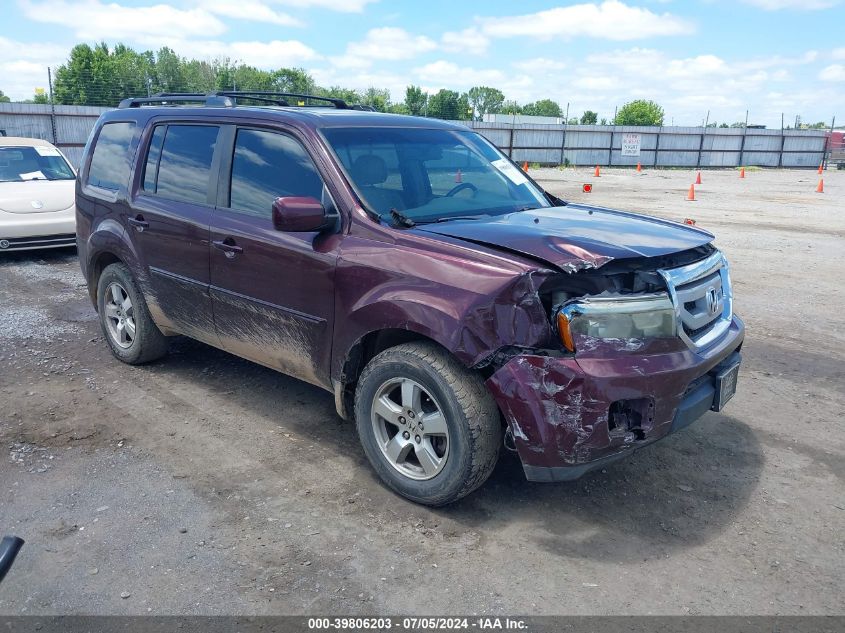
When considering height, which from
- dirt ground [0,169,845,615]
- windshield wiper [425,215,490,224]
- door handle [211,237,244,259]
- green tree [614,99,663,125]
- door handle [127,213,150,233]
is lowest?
dirt ground [0,169,845,615]

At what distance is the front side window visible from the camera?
4.08 metres

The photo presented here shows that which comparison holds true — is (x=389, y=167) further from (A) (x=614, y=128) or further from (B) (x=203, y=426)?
(A) (x=614, y=128)

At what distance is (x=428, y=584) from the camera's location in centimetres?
301

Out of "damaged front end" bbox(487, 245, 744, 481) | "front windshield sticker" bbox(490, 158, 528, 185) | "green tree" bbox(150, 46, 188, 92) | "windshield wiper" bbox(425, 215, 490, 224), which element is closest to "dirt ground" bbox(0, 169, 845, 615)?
"damaged front end" bbox(487, 245, 744, 481)

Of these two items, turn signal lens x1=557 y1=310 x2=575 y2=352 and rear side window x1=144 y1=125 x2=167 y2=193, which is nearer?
turn signal lens x1=557 y1=310 x2=575 y2=352

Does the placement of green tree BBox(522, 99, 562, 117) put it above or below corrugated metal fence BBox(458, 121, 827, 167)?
above

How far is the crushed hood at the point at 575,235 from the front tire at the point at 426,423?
0.62 meters

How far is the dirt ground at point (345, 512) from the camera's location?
2.95m

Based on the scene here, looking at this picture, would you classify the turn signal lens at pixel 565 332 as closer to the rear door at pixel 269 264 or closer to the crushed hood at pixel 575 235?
the crushed hood at pixel 575 235

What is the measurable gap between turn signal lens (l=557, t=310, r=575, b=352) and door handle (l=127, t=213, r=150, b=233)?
3.14 m

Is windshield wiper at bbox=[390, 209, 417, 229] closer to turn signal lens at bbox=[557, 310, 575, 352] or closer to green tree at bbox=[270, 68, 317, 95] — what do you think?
turn signal lens at bbox=[557, 310, 575, 352]

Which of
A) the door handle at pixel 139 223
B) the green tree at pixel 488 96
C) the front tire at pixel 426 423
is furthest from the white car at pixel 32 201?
the green tree at pixel 488 96

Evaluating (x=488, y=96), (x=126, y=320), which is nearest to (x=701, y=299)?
(x=126, y=320)

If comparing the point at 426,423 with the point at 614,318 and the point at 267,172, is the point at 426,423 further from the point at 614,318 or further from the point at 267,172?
the point at 267,172
